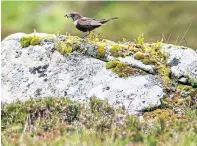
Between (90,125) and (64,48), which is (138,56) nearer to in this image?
(64,48)

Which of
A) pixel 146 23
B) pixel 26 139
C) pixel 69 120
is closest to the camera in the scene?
pixel 26 139

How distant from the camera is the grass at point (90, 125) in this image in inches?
345

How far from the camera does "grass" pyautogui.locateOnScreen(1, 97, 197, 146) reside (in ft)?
28.8

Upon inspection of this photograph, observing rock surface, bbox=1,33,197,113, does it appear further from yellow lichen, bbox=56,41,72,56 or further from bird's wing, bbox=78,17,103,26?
bird's wing, bbox=78,17,103,26

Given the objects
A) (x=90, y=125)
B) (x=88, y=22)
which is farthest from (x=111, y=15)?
(x=90, y=125)

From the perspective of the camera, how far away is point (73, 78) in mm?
11453

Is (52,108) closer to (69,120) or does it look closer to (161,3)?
(69,120)

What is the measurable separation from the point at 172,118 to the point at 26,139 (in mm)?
2651

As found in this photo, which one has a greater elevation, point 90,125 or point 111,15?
point 90,125

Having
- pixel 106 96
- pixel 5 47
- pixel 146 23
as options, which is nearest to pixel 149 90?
pixel 106 96

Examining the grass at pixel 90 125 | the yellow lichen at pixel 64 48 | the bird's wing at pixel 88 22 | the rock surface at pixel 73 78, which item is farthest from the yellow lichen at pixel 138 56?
the grass at pixel 90 125

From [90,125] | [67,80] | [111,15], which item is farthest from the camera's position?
[111,15]

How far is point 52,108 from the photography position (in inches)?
418

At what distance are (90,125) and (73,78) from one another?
1.54 meters
